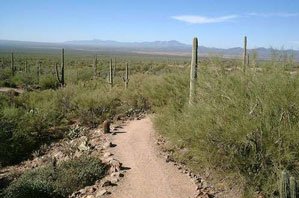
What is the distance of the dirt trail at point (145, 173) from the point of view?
9.74 metres

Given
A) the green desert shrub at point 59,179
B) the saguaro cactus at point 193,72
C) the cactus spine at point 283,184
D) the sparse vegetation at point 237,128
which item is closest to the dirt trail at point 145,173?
the sparse vegetation at point 237,128

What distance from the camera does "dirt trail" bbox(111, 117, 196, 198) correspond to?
974 centimetres

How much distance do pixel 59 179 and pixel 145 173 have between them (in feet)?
7.66

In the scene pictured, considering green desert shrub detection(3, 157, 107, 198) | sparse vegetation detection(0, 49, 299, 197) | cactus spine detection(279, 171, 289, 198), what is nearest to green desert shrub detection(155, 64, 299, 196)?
sparse vegetation detection(0, 49, 299, 197)

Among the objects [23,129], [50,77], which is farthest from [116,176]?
[50,77]

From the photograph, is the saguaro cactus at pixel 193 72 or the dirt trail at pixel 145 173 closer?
the dirt trail at pixel 145 173

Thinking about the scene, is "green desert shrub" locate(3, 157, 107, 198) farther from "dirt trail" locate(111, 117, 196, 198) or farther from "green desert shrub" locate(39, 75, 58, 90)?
"green desert shrub" locate(39, 75, 58, 90)

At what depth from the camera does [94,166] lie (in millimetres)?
11484

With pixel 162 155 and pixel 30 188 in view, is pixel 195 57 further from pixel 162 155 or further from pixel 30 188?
pixel 30 188

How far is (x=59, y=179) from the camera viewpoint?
1108 cm

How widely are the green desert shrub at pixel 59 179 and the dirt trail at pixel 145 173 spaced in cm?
94

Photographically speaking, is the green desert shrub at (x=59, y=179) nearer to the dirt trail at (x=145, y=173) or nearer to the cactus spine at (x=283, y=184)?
the dirt trail at (x=145, y=173)

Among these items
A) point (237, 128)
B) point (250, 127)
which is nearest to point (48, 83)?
point (237, 128)

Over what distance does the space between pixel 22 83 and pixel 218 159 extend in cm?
2894
